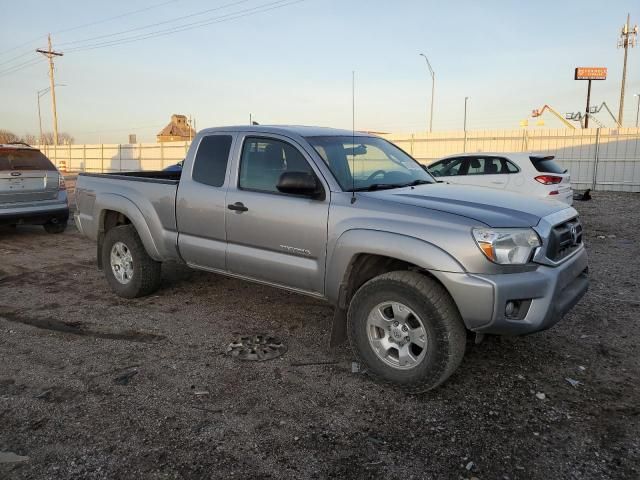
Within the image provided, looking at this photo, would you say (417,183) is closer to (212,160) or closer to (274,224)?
(274,224)

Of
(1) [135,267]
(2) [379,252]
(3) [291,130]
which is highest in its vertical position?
(3) [291,130]

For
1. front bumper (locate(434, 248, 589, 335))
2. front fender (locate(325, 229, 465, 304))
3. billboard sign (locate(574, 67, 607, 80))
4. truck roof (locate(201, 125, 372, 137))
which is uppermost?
billboard sign (locate(574, 67, 607, 80))

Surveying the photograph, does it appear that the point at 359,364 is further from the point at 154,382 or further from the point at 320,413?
the point at 154,382

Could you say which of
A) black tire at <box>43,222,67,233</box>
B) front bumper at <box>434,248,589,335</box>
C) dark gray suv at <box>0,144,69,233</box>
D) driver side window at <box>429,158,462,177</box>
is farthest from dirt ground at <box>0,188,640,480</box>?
driver side window at <box>429,158,462,177</box>

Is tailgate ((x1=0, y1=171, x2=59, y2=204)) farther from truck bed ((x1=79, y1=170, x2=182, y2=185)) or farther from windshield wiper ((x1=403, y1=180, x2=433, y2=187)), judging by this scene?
windshield wiper ((x1=403, y1=180, x2=433, y2=187))

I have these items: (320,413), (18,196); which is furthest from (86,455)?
(18,196)

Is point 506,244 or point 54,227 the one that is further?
point 54,227

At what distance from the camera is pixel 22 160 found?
927 cm

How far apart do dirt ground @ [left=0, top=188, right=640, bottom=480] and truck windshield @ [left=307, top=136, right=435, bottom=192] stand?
4.81 ft

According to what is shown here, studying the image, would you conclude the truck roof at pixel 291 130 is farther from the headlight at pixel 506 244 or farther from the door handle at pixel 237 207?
the headlight at pixel 506 244

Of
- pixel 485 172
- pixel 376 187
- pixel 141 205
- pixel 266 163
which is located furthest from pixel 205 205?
pixel 485 172

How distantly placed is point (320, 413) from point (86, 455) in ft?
4.61

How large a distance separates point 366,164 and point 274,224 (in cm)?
99

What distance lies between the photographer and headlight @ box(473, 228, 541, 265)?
10.8 feet
